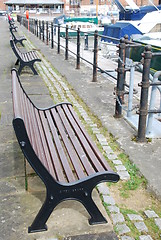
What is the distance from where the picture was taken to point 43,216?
2443mm

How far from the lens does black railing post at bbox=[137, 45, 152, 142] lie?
3.71m

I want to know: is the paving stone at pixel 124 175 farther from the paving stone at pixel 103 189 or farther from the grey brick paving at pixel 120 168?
the paving stone at pixel 103 189

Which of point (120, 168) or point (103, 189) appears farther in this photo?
point (120, 168)

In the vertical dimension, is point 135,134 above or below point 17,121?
below

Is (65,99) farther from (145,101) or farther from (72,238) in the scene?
(72,238)

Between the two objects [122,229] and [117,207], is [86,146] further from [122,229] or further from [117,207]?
[122,229]

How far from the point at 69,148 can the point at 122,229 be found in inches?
34.6

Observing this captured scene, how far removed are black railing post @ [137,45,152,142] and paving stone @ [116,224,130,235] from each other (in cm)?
168

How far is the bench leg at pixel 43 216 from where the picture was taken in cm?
243

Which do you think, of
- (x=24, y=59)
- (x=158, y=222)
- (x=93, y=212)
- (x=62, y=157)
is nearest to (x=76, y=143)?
(x=62, y=157)

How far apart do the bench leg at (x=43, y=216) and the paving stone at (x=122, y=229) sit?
0.54m

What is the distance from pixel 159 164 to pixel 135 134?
880mm

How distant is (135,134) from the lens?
434cm

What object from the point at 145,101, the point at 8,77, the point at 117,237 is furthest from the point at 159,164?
the point at 8,77
